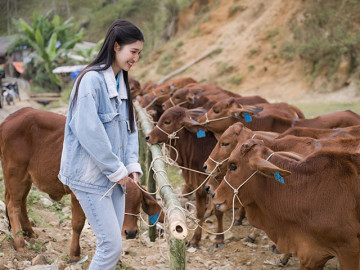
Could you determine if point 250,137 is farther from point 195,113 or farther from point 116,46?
point 116,46

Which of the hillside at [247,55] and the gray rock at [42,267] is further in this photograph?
the hillside at [247,55]

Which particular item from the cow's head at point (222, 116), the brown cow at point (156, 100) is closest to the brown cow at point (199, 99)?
the brown cow at point (156, 100)

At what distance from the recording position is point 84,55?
80.7 feet

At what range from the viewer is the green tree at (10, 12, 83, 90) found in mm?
23766

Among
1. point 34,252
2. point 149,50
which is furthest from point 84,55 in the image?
point 34,252

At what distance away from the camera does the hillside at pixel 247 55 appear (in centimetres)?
1738

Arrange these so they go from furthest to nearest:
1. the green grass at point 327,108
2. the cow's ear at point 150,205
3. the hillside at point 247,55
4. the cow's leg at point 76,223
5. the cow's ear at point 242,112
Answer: the hillside at point 247,55 → the green grass at point 327,108 → the cow's ear at point 242,112 → the cow's ear at point 150,205 → the cow's leg at point 76,223

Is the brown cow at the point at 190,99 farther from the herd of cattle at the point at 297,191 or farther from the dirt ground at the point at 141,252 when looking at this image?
the herd of cattle at the point at 297,191

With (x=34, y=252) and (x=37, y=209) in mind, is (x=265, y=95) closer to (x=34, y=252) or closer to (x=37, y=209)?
(x=37, y=209)

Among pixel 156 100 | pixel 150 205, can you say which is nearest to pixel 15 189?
pixel 150 205

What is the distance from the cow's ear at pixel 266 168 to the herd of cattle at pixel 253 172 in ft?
0.04

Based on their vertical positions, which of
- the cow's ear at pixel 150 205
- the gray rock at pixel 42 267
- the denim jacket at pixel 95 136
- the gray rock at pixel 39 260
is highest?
the denim jacket at pixel 95 136

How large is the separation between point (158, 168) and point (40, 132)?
1.59 metres

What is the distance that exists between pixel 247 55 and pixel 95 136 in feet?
62.4
